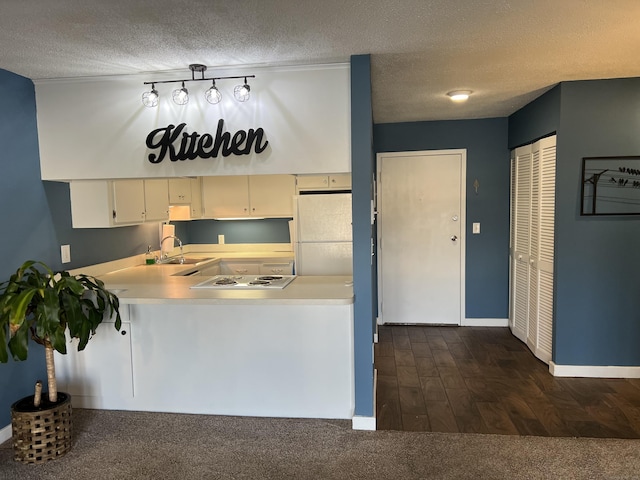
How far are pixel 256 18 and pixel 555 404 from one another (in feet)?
9.98

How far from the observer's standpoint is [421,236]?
491cm

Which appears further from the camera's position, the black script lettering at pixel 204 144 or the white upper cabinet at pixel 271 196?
the white upper cabinet at pixel 271 196

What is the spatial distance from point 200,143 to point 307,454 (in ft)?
6.52

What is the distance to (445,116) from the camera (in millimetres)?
4551

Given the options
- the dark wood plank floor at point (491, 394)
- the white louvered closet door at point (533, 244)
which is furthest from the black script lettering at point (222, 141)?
the white louvered closet door at point (533, 244)

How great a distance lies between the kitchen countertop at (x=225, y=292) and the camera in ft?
8.93

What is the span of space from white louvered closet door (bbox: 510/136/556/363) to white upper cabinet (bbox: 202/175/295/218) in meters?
2.41

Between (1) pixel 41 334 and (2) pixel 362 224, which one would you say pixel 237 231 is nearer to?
(2) pixel 362 224

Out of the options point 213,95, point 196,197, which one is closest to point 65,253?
point 213,95

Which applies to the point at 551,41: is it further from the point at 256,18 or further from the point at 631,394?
the point at 631,394

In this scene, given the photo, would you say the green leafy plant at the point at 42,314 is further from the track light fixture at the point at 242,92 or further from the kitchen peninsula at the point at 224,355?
the track light fixture at the point at 242,92

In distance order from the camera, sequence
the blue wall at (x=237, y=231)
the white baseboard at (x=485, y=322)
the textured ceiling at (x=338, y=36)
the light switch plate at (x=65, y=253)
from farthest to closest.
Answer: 1. the blue wall at (x=237, y=231)
2. the white baseboard at (x=485, y=322)
3. the light switch plate at (x=65, y=253)
4. the textured ceiling at (x=338, y=36)

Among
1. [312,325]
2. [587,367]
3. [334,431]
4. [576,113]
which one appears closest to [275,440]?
[334,431]

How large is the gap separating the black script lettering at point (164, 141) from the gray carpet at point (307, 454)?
1.73 meters
